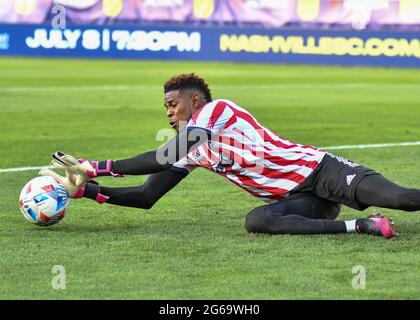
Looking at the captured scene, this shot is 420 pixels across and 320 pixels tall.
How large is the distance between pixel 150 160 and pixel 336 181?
1.43m

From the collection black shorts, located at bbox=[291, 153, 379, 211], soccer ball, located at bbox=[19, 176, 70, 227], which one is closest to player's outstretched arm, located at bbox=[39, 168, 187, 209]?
soccer ball, located at bbox=[19, 176, 70, 227]

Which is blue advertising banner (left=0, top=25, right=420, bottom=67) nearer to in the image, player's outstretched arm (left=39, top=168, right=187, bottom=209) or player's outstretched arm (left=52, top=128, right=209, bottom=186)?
player's outstretched arm (left=39, top=168, right=187, bottom=209)

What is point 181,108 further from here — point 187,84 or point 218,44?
point 218,44

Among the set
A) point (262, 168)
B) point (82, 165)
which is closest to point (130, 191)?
point (82, 165)

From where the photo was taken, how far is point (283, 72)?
94.3 feet

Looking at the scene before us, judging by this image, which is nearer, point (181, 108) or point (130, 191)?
point (181, 108)

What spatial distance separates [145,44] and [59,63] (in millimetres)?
2543

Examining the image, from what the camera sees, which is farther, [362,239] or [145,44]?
[145,44]

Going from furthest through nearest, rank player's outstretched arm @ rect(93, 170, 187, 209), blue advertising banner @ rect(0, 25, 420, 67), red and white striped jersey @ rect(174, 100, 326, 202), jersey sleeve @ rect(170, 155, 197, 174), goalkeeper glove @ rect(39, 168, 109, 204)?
blue advertising banner @ rect(0, 25, 420, 67), player's outstretched arm @ rect(93, 170, 187, 209), goalkeeper glove @ rect(39, 168, 109, 204), jersey sleeve @ rect(170, 155, 197, 174), red and white striped jersey @ rect(174, 100, 326, 202)

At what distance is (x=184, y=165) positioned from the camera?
8570 mm

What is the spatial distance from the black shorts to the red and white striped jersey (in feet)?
0.19

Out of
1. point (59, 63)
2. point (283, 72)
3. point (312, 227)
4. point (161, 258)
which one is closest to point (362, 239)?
point (312, 227)

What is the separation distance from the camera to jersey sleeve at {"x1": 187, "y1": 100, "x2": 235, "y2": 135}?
26.8ft
